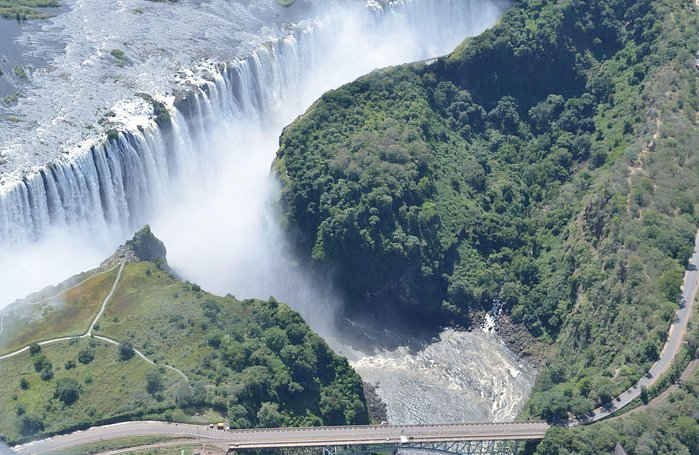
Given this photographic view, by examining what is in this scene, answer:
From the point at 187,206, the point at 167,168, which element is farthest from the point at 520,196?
the point at 167,168

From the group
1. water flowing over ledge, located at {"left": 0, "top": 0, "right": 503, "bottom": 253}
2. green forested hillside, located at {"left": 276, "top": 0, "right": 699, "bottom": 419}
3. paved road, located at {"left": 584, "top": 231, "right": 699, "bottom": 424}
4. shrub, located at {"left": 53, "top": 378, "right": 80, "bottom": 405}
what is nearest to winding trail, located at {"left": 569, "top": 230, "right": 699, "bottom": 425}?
paved road, located at {"left": 584, "top": 231, "right": 699, "bottom": 424}

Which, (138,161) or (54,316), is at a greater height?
(138,161)

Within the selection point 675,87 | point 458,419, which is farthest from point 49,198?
point 675,87

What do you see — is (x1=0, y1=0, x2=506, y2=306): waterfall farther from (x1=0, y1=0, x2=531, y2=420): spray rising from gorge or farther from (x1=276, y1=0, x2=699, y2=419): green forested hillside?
(x1=276, y1=0, x2=699, y2=419): green forested hillside

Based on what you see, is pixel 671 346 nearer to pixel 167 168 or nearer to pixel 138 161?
pixel 167 168

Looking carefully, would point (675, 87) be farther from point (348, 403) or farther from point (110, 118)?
point (110, 118)

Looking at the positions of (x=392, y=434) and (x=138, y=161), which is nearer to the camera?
(x=392, y=434)
